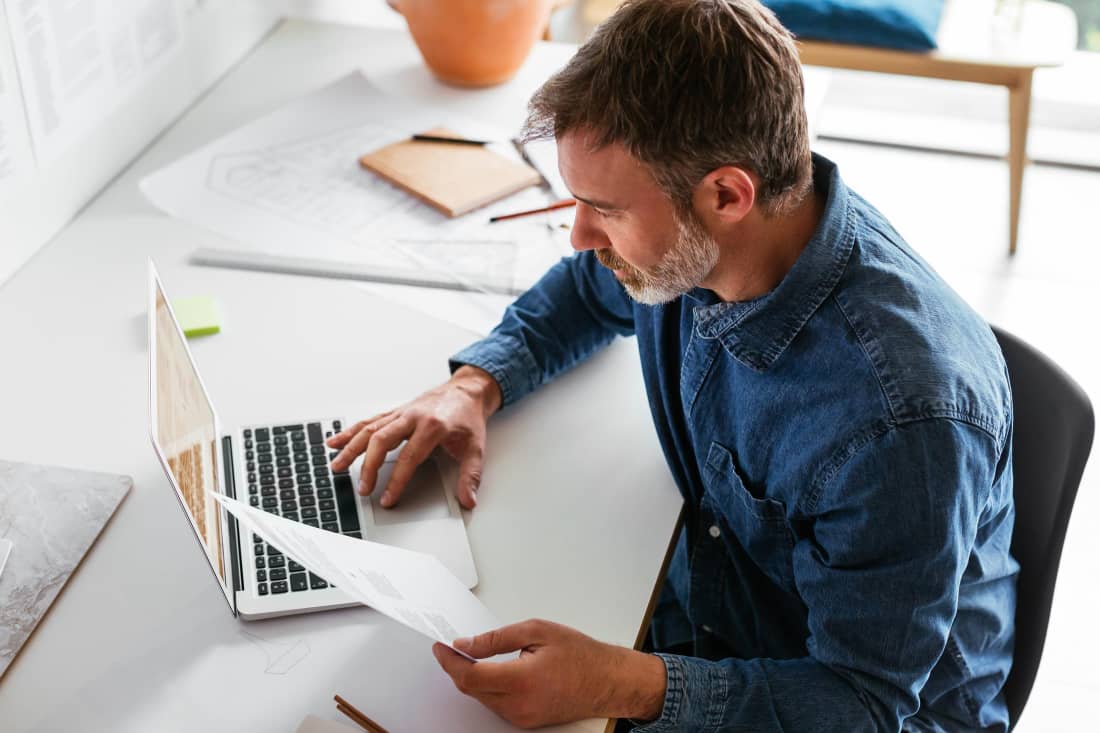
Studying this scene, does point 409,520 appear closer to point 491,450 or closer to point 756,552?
point 491,450

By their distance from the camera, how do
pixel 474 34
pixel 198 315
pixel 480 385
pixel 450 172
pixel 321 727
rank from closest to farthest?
pixel 321 727 → pixel 480 385 → pixel 198 315 → pixel 450 172 → pixel 474 34

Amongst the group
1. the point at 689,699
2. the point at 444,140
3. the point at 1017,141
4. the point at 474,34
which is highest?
the point at 474,34

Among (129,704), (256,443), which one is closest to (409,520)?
(256,443)

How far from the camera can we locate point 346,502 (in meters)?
1.08

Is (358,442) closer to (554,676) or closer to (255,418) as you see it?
(255,418)

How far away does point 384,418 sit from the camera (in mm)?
1144

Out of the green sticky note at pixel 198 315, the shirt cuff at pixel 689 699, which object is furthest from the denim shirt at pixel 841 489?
the green sticky note at pixel 198 315

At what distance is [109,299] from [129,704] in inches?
23.7

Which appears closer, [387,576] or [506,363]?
[387,576]

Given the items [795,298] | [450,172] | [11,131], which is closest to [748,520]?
[795,298]

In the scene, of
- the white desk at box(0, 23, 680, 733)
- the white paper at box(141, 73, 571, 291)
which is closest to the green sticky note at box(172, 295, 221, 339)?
→ the white desk at box(0, 23, 680, 733)

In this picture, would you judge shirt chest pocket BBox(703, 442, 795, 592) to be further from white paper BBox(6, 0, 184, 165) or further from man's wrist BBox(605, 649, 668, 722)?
white paper BBox(6, 0, 184, 165)

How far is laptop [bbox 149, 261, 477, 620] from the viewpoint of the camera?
0.92 m

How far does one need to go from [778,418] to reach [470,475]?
0.31 metres
